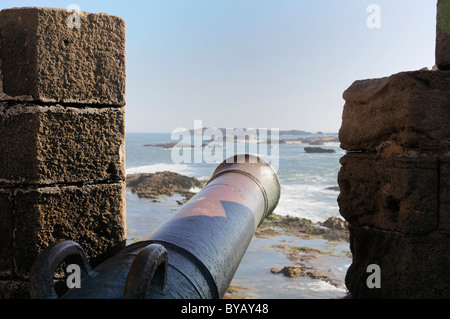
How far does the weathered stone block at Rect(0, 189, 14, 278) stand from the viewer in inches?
104

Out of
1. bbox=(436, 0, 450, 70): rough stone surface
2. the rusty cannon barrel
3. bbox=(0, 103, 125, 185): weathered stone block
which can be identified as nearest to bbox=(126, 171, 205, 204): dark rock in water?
the rusty cannon barrel

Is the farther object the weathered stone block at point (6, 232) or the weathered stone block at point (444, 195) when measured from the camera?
the weathered stone block at point (444, 195)

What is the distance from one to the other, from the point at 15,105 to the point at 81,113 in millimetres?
383

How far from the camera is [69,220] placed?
2742 millimetres

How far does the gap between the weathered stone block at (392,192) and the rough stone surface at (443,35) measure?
713 mm

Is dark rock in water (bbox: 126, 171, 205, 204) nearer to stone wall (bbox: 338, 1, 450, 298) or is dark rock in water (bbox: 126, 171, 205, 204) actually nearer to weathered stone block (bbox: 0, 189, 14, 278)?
stone wall (bbox: 338, 1, 450, 298)

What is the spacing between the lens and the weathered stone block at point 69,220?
8.66ft

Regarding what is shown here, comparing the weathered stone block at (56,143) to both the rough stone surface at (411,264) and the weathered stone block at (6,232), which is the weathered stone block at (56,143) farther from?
the rough stone surface at (411,264)

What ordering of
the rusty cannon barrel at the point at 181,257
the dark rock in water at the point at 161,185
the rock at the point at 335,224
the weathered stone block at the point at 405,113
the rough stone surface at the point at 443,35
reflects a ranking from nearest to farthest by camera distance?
the rusty cannon barrel at the point at 181,257 → the weathered stone block at the point at 405,113 → the rough stone surface at the point at 443,35 → the rock at the point at 335,224 → the dark rock in water at the point at 161,185

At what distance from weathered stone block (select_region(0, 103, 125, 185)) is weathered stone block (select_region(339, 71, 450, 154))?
1.85 metres

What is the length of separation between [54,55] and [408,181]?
2499mm

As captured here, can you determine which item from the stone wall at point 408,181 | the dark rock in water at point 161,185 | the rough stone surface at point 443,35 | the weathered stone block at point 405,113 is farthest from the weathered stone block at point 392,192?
A: the dark rock in water at point 161,185
